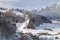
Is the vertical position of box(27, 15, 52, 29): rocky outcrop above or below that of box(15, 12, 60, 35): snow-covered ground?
above

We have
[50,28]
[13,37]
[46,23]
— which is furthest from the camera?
[46,23]

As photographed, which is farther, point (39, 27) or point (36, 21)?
point (36, 21)

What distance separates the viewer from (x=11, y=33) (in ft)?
21.7

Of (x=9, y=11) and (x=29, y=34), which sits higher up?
(x=9, y=11)

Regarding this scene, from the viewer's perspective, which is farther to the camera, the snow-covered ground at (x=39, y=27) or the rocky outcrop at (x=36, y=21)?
the rocky outcrop at (x=36, y=21)

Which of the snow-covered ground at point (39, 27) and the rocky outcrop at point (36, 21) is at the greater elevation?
the rocky outcrop at point (36, 21)

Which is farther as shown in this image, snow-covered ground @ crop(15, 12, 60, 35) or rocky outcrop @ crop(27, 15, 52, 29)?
rocky outcrop @ crop(27, 15, 52, 29)

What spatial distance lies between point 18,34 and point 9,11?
1676 mm

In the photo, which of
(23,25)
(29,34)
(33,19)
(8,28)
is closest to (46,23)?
(33,19)

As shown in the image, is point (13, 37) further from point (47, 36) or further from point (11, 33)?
point (47, 36)

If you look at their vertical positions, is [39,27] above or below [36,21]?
below

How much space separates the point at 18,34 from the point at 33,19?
5.68 feet

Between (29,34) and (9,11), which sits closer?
(29,34)

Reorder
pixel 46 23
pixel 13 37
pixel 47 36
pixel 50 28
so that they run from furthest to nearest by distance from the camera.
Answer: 1. pixel 46 23
2. pixel 50 28
3. pixel 47 36
4. pixel 13 37
